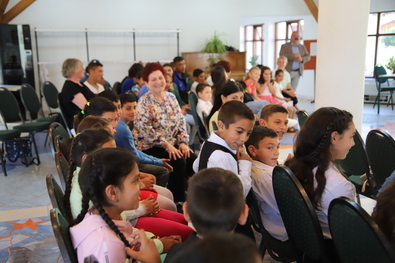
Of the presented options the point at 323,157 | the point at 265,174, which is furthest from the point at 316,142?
the point at 265,174

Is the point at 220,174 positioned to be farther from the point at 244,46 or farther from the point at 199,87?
the point at 244,46

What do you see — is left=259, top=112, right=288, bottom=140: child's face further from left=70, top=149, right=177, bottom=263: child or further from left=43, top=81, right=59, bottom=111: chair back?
left=43, top=81, right=59, bottom=111: chair back

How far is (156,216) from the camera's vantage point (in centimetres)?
214

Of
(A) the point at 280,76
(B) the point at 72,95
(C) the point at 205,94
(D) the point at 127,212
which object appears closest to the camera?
(D) the point at 127,212

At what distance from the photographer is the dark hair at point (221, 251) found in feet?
2.19

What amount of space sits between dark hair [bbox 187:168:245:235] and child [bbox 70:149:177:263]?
32cm

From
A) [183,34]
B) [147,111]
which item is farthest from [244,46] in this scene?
[147,111]

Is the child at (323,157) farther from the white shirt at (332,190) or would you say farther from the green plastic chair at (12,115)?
the green plastic chair at (12,115)

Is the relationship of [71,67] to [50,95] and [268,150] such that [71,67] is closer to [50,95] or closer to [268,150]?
[50,95]

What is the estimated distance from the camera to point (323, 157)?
184cm

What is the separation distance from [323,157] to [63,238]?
123 cm

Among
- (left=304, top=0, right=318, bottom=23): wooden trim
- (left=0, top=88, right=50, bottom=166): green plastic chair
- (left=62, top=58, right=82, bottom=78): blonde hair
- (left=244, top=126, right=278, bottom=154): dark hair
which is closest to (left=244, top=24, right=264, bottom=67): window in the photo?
(left=304, top=0, right=318, bottom=23): wooden trim

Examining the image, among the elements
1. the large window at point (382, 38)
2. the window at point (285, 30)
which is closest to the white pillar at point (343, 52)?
the large window at point (382, 38)

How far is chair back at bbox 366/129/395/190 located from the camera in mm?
2365
